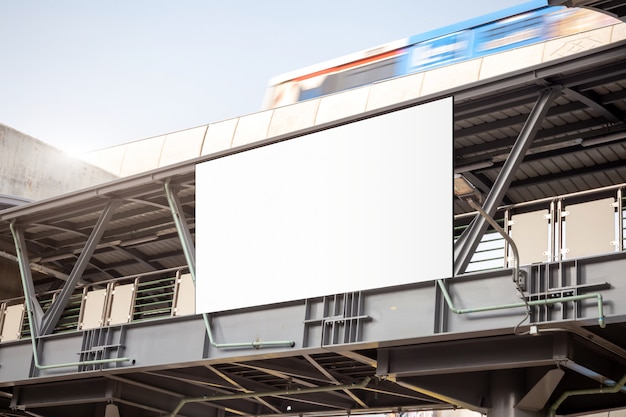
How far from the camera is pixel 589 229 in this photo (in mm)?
17562

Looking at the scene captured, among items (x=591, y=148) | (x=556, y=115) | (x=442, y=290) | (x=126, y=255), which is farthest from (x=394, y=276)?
(x=126, y=255)

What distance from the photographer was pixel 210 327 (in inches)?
866

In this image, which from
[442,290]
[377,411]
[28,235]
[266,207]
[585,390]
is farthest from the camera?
[28,235]

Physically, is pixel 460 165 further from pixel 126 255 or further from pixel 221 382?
pixel 126 255

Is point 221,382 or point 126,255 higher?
point 126,255

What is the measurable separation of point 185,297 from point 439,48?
17106mm

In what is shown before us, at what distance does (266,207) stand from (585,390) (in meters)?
7.72

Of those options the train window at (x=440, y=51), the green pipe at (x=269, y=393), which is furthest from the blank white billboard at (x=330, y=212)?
the train window at (x=440, y=51)

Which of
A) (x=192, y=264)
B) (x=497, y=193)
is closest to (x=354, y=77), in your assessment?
(x=192, y=264)

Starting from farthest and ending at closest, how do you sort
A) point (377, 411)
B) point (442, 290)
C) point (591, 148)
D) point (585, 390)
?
point (377, 411)
point (591, 148)
point (585, 390)
point (442, 290)

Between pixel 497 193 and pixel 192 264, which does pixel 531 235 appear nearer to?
pixel 497 193

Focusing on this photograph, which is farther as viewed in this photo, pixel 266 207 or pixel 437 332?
pixel 266 207

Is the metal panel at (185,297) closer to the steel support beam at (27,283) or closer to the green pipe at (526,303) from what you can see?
the steel support beam at (27,283)

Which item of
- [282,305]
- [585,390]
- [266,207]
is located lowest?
[585,390]
